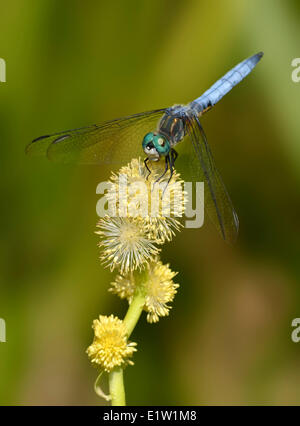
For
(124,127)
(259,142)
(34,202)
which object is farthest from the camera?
(259,142)

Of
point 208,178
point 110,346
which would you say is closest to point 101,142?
point 208,178

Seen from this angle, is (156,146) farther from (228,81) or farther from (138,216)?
(228,81)

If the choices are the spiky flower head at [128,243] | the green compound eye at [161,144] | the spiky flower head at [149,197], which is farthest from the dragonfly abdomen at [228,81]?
the spiky flower head at [128,243]

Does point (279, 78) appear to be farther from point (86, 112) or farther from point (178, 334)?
point (178, 334)

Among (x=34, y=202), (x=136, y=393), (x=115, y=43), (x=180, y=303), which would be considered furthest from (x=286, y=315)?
(x=115, y=43)

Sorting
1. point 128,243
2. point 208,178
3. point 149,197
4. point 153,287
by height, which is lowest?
point 153,287

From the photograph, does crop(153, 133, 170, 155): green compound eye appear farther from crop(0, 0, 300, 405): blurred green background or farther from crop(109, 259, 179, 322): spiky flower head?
crop(0, 0, 300, 405): blurred green background

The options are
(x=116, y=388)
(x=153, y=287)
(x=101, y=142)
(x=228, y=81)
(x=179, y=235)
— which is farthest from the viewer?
(x=179, y=235)
